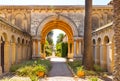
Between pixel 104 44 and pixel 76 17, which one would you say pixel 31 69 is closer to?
pixel 104 44

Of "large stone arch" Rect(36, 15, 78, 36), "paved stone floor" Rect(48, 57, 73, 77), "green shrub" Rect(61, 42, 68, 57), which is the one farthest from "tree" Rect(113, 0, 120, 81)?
"green shrub" Rect(61, 42, 68, 57)

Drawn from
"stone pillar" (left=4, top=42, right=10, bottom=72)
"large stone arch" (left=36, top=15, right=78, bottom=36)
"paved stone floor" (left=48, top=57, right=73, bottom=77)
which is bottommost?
"paved stone floor" (left=48, top=57, right=73, bottom=77)

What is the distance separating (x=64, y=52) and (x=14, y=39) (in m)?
28.1

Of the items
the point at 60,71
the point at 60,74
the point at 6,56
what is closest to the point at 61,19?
the point at 60,71

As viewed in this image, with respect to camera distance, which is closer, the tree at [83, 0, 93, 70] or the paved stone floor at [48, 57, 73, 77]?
the paved stone floor at [48, 57, 73, 77]

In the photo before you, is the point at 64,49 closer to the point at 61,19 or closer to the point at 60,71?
the point at 61,19

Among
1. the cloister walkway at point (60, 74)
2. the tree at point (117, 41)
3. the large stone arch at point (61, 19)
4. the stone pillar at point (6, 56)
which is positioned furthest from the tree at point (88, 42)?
the large stone arch at point (61, 19)

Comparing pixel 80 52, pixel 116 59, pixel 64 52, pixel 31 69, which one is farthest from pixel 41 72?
pixel 64 52

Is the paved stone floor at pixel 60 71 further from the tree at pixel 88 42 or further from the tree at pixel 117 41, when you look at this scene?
the tree at pixel 117 41

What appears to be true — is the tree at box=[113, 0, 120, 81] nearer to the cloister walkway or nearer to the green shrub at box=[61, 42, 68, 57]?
the cloister walkway

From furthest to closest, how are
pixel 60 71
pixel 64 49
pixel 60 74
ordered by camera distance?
pixel 64 49
pixel 60 71
pixel 60 74

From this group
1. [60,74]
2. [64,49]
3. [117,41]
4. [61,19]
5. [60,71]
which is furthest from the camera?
[64,49]

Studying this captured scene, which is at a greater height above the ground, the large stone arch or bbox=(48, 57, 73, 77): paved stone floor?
the large stone arch

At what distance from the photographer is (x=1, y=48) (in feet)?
66.3
